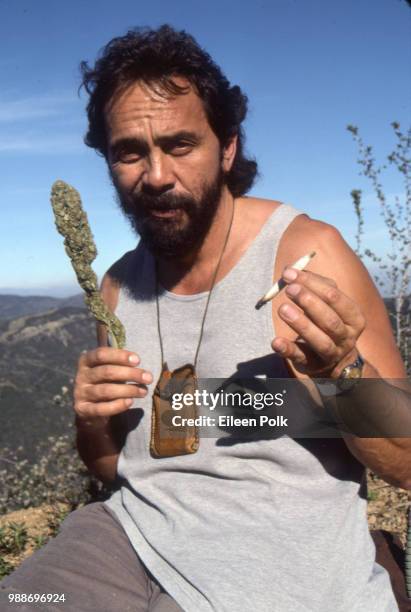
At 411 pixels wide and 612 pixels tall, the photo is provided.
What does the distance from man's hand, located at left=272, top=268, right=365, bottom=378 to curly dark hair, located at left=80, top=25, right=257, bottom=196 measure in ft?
4.26

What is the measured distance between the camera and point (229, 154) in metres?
2.97

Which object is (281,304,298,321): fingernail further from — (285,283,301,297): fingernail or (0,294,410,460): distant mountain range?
(0,294,410,460): distant mountain range

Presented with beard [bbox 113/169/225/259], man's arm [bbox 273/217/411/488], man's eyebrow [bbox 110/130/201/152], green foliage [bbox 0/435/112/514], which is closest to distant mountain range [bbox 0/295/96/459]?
green foliage [bbox 0/435/112/514]

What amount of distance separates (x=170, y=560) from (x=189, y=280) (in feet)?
3.57

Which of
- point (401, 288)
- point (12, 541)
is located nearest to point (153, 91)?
point (12, 541)

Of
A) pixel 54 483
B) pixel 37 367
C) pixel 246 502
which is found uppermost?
pixel 37 367

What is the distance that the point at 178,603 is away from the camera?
2125 mm

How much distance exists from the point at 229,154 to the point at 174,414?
1.24 meters

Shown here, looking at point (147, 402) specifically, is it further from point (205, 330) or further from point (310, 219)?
point (310, 219)

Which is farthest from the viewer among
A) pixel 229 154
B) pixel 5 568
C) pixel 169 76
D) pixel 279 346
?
pixel 5 568

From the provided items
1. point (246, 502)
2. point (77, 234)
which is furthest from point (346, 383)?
point (77, 234)

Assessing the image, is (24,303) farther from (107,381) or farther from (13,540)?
(107,381)

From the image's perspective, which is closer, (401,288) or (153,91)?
(153,91)

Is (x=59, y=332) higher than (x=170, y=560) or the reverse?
higher
